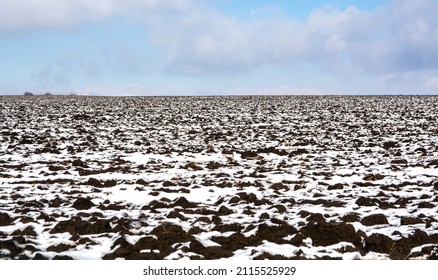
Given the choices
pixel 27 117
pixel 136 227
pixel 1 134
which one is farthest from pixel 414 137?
pixel 27 117

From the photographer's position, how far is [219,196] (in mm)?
11055

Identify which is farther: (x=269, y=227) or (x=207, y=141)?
(x=207, y=141)

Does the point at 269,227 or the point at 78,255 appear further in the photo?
the point at 269,227

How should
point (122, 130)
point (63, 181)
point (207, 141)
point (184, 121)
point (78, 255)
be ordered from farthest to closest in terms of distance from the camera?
point (184, 121) < point (122, 130) < point (207, 141) < point (63, 181) < point (78, 255)

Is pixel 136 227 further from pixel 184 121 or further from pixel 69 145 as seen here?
pixel 184 121

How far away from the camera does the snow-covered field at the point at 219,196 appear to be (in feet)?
24.6

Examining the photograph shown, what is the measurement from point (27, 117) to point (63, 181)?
23.4 m

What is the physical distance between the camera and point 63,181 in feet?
42.3

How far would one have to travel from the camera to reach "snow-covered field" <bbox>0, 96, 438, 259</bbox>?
7496mm

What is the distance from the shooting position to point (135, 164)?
15.9m
